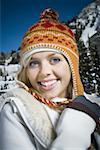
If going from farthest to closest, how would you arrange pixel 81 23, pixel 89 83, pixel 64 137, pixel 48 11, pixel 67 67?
pixel 81 23 < pixel 89 83 < pixel 48 11 < pixel 67 67 < pixel 64 137

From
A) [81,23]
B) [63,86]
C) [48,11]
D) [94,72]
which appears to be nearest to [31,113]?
[63,86]

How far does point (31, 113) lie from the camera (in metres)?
0.89

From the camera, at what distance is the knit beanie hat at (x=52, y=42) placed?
973mm

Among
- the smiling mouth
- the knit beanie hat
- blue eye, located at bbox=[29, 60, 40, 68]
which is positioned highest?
the knit beanie hat

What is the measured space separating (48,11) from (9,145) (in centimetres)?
49

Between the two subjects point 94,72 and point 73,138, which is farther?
point 94,72

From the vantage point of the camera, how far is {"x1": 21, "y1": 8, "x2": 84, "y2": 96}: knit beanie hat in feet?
3.19

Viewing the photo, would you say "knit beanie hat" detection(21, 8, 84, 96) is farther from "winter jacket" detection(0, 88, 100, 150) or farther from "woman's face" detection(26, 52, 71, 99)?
"winter jacket" detection(0, 88, 100, 150)

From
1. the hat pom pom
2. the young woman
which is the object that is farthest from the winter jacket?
the hat pom pom

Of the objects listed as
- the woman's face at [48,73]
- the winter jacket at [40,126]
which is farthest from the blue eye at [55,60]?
the winter jacket at [40,126]

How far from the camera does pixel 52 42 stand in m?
0.98

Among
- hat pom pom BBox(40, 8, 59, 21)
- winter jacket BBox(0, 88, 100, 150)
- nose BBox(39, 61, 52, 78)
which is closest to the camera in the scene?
winter jacket BBox(0, 88, 100, 150)

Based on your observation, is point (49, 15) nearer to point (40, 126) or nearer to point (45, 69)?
point (45, 69)

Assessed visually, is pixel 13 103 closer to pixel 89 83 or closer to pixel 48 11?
pixel 48 11
